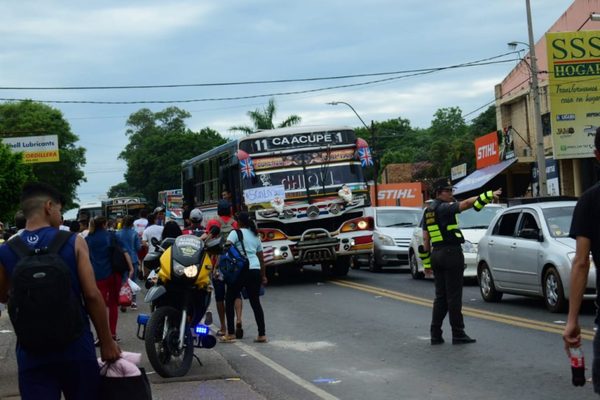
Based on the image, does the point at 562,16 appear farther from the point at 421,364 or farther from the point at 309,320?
the point at 421,364

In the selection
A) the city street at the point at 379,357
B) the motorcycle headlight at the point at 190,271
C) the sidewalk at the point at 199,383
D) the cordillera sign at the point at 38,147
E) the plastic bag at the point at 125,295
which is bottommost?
the city street at the point at 379,357

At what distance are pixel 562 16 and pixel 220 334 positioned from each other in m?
29.7

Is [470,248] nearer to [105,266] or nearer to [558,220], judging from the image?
[558,220]

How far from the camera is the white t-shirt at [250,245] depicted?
1238 centimetres

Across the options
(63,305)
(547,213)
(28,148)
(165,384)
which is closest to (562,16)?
(547,213)

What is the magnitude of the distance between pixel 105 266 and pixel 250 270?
1894 millimetres

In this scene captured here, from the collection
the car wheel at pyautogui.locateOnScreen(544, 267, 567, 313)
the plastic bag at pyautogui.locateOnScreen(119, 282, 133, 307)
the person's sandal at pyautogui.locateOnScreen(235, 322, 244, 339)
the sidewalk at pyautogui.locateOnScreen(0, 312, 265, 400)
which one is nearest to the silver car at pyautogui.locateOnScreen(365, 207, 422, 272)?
the car wheel at pyautogui.locateOnScreen(544, 267, 567, 313)

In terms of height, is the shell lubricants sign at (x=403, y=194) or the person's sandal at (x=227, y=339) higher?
the shell lubricants sign at (x=403, y=194)

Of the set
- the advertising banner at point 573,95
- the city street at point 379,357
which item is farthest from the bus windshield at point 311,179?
the advertising banner at point 573,95

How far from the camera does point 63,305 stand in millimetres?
4691

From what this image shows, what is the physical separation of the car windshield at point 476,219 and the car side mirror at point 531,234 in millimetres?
5680

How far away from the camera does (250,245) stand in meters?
12.4

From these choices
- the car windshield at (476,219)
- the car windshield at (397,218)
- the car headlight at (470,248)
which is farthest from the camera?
the car windshield at (397,218)

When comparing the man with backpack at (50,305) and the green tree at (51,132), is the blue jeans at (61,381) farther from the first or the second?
the green tree at (51,132)
